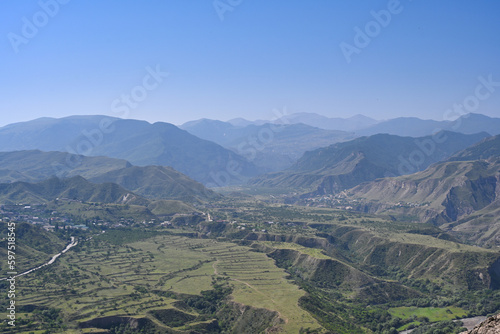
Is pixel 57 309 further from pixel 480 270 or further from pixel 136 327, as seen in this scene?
pixel 480 270

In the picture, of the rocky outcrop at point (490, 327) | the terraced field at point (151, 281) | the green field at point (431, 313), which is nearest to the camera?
the rocky outcrop at point (490, 327)

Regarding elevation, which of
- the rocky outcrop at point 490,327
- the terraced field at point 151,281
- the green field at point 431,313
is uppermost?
the rocky outcrop at point 490,327

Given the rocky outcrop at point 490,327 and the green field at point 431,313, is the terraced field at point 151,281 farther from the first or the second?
the rocky outcrop at point 490,327

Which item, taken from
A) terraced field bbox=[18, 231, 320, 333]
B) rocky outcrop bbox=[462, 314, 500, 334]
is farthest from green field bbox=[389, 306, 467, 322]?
rocky outcrop bbox=[462, 314, 500, 334]

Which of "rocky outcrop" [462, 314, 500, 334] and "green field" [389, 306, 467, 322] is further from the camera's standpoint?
"green field" [389, 306, 467, 322]

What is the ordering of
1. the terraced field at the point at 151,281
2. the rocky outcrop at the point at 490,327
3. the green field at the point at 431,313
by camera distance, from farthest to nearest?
1. the green field at the point at 431,313
2. the terraced field at the point at 151,281
3. the rocky outcrop at the point at 490,327

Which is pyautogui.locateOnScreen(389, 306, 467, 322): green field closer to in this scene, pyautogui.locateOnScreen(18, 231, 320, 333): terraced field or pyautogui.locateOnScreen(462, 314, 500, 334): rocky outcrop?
pyautogui.locateOnScreen(18, 231, 320, 333): terraced field

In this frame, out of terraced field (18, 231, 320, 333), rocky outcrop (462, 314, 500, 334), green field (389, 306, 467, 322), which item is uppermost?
rocky outcrop (462, 314, 500, 334)

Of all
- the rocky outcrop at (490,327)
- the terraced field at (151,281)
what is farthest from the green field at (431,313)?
the rocky outcrop at (490,327)

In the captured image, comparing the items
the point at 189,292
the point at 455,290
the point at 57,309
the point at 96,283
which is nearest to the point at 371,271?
the point at 455,290

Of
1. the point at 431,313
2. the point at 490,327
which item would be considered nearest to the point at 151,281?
the point at 431,313

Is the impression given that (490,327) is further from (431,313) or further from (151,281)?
(151,281)
